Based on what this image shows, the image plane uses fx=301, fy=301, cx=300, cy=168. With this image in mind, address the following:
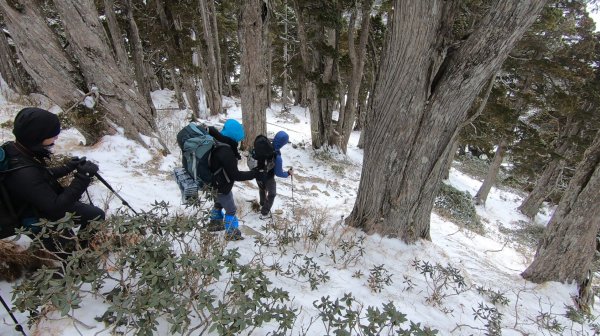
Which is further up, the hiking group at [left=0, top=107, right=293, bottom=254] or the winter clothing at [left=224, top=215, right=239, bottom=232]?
the hiking group at [left=0, top=107, right=293, bottom=254]

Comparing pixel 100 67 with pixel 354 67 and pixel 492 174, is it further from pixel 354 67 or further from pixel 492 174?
pixel 492 174

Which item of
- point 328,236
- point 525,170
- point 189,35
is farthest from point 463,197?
point 189,35

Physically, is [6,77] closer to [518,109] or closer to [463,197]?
[463,197]

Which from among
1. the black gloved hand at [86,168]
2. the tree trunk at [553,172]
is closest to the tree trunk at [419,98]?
the black gloved hand at [86,168]

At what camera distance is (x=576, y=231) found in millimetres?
3920

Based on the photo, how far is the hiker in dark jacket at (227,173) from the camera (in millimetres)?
3342

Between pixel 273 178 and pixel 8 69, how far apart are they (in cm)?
1275

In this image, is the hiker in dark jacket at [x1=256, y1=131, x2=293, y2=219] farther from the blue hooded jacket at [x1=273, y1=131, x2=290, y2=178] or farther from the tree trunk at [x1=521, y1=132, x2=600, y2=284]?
the tree trunk at [x1=521, y1=132, x2=600, y2=284]

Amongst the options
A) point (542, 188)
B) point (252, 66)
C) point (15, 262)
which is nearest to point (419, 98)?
point (15, 262)

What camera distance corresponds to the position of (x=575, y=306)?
12.7 ft

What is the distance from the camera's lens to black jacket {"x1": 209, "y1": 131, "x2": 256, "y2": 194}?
3.33 meters

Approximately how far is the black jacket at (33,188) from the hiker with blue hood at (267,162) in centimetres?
204

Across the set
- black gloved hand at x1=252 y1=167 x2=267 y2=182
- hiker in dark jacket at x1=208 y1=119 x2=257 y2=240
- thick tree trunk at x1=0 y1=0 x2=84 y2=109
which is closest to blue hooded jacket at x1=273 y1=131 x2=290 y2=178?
black gloved hand at x1=252 y1=167 x2=267 y2=182

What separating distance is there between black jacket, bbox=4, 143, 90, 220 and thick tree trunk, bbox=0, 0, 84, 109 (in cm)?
423
